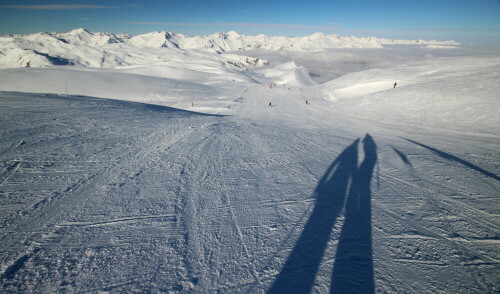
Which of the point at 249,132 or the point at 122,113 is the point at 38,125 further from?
the point at 249,132

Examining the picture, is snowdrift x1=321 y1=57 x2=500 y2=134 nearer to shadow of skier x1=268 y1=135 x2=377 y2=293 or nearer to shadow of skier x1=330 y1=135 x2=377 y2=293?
shadow of skier x1=268 y1=135 x2=377 y2=293

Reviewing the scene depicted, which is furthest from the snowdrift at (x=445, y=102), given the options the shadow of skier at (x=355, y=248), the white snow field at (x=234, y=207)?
the shadow of skier at (x=355, y=248)

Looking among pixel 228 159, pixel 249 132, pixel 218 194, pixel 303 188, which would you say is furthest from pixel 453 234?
pixel 249 132

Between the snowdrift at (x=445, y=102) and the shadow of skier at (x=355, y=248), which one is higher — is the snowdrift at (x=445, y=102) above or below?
above

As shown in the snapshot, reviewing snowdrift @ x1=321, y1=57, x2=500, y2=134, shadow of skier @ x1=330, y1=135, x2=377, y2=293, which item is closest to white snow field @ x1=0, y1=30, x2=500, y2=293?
shadow of skier @ x1=330, y1=135, x2=377, y2=293

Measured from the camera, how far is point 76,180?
5.31 metres

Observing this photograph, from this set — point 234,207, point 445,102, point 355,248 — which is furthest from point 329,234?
point 445,102

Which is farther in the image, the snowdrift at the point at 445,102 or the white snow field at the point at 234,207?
the snowdrift at the point at 445,102

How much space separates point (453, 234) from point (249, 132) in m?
7.47

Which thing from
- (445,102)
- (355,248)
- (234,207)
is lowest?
(355,248)

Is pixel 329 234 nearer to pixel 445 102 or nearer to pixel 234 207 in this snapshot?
pixel 234 207

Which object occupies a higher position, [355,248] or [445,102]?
[445,102]

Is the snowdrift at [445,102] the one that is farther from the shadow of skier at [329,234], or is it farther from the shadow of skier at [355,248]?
the shadow of skier at [355,248]

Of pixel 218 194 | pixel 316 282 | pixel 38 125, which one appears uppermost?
pixel 38 125
